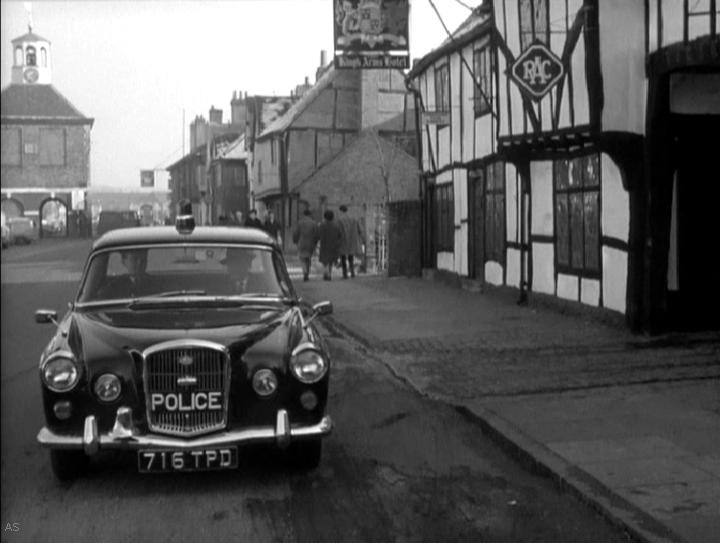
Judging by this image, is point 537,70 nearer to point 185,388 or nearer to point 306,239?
point 185,388

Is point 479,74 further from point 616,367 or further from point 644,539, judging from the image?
point 644,539

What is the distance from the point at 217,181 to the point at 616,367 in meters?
69.1

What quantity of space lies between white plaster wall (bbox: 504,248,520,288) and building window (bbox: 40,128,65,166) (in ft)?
232

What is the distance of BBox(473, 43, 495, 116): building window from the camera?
21875 mm

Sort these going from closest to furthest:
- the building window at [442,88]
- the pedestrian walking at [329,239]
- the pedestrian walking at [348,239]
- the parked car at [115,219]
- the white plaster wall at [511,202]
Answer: the white plaster wall at [511,202] → the building window at [442,88] → the pedestrian walking at [329,239] → the pedestrian walking at [348,239] → the parked car at [115,219]

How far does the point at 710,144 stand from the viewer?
48.0ft

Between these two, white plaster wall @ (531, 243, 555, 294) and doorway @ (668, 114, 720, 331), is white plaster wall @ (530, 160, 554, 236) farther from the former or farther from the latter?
doorway @ (668, 114, 720, 331)

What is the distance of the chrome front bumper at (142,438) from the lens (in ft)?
23.1

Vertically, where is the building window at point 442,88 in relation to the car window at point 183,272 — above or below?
above

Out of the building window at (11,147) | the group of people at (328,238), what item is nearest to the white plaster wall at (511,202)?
the group of people at (328,238)

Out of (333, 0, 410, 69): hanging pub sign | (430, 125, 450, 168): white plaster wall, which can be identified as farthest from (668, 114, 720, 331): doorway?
(430, 125, 450, 168): white plaster wall

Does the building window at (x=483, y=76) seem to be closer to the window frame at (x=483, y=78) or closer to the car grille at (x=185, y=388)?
the window frame at (x=483, y=78)

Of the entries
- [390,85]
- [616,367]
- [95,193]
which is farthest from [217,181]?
[616,367]

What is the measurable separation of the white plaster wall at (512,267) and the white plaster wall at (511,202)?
25 cm
